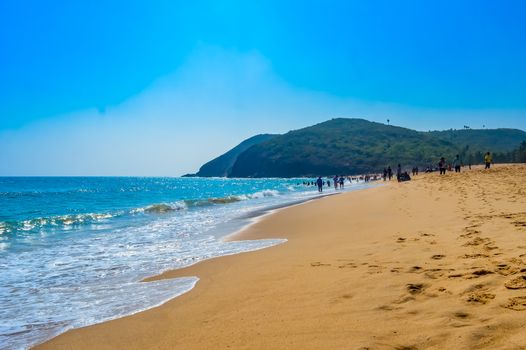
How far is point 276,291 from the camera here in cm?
588

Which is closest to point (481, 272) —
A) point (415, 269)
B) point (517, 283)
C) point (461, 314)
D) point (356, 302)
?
point (517, 283)

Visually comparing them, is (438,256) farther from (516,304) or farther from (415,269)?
(516,304)

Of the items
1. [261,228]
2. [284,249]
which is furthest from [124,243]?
[284,249]

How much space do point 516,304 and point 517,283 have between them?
2.40 feet

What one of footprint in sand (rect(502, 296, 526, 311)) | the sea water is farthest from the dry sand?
the sea water

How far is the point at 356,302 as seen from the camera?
484cm

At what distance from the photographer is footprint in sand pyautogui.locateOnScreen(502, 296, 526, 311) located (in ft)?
→ 12.8

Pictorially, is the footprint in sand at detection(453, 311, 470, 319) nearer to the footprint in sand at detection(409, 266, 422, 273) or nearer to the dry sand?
the dry sand

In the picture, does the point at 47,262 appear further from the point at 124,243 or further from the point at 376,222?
the point at 376,222

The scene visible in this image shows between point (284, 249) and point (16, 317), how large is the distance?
6.05 meters

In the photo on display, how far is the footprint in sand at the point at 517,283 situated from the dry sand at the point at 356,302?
0.01m

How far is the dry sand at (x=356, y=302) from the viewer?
3742mm

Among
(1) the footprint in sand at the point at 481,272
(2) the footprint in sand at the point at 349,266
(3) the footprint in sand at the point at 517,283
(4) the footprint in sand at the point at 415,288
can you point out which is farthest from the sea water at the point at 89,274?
(3) the footprint in sand at the point at 517,283

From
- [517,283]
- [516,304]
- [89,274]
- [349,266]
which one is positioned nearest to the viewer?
[516,304]
